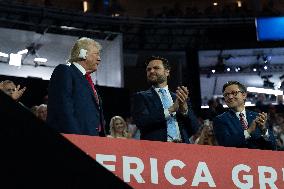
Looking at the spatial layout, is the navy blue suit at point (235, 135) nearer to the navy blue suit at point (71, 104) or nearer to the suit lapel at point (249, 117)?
the suit lapel at point (249, 117)

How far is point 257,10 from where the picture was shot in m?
14.9

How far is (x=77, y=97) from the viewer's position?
3018 mm

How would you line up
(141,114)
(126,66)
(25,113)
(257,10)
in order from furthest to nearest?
(257,10), (126,66), (141,114), (25,113)

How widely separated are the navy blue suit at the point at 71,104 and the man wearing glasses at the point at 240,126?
854 millimetres

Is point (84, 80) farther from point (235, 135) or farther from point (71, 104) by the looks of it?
point (235, 135)

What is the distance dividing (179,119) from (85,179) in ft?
6.85

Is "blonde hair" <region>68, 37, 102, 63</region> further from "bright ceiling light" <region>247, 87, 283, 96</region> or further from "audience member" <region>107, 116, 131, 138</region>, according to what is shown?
"bright ceiling light" <region>247, 87, 283, 96</region>

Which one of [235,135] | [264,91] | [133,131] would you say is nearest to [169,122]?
[235,135]

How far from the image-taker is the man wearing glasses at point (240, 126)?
3381 mm

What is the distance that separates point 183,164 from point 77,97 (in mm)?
880

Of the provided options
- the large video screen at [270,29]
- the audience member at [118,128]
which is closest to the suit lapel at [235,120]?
the audience member at [118,128]

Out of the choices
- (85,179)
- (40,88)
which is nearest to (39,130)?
(85,179)

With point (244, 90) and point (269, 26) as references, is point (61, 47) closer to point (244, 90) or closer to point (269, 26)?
point (269, 26)

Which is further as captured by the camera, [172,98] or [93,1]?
[93,1]
